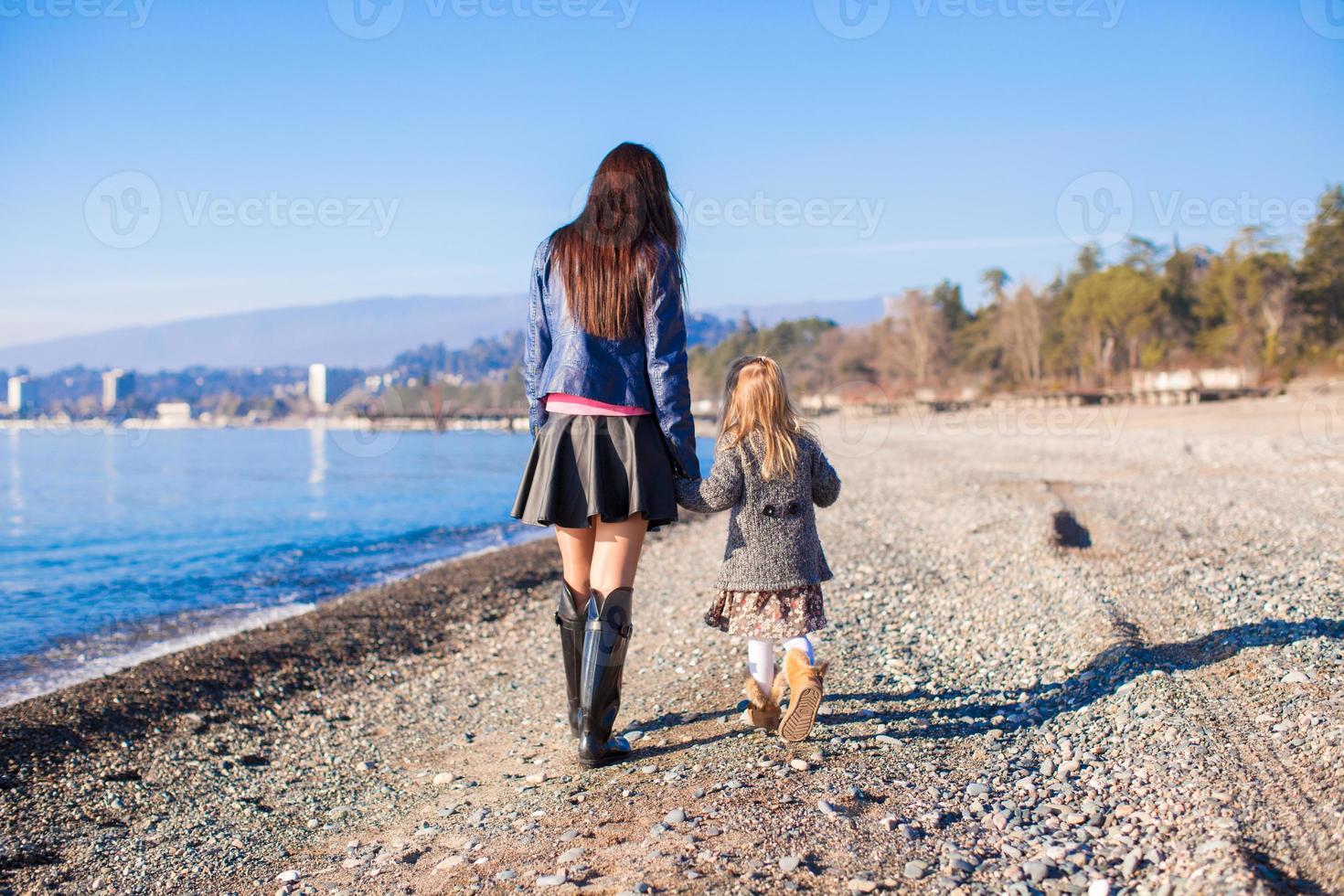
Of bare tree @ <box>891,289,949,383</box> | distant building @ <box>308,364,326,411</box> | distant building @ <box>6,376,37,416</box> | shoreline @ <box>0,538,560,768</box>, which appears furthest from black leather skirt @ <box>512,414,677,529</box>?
distant building @ <box>6,376,37,416</box>

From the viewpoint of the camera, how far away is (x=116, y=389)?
522 ft

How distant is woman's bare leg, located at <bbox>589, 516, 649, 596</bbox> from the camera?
3529 millimetres

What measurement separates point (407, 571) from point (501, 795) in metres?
11.0

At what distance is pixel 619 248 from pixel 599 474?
2.75 ft

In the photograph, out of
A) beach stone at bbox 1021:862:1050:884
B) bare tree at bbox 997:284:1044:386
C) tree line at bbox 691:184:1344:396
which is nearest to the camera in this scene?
beach stone at bbox 1021:862:1050:884

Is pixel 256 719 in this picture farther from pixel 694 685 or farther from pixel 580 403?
pixel 580 403

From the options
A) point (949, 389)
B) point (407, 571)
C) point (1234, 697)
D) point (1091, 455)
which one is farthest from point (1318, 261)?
point (1234, 697)

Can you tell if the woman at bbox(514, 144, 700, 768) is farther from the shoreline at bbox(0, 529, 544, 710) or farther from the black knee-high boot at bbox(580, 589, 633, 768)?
the shoreline at bbox(0, 529, 544, 710)

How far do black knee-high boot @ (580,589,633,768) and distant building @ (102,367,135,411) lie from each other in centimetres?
17235

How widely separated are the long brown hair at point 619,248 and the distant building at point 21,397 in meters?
174

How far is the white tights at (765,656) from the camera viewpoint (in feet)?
12.2

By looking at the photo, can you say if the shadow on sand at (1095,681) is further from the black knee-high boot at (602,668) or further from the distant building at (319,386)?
the distant building at (319,386)

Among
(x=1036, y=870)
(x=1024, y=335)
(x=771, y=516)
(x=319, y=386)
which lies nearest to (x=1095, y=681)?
(x=771, y=516)

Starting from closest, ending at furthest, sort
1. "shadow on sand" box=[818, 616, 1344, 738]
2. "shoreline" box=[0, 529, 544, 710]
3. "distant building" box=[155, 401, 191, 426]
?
"shadow on sand" box=[818, 616, 1344, 738]
"shoreline" box=[0, 529, 544, 710]
"distant building" box=[155, 401, 191, 426]
